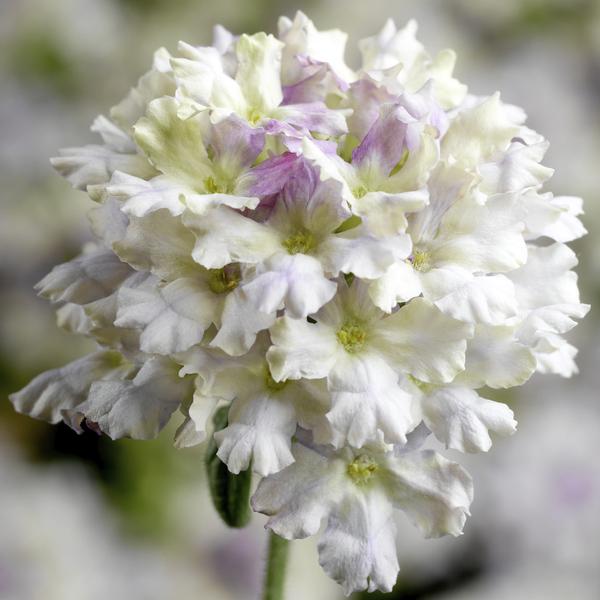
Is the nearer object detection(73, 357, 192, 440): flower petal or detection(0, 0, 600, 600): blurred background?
detection(73, 357, 192, 440): flower petal

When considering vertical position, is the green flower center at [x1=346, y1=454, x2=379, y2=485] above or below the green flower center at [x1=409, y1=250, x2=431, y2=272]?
below

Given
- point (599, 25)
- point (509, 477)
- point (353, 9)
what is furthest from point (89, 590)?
point (599, 25)

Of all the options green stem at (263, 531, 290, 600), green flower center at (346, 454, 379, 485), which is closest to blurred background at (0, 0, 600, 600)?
green stem at (263, 531, 290, 600)

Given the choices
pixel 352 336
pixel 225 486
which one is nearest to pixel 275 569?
pixel 225 486

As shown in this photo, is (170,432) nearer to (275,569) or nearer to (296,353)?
(275,569)

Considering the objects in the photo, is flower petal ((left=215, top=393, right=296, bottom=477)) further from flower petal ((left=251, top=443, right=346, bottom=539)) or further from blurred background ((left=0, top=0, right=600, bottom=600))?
blurred background ((left=0, top=0, right=600, bottom=600))

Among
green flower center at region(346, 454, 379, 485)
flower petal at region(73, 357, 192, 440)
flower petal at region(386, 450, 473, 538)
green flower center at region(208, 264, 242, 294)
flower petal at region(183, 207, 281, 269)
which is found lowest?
flower petal at region(73, 357, 192, 440)
